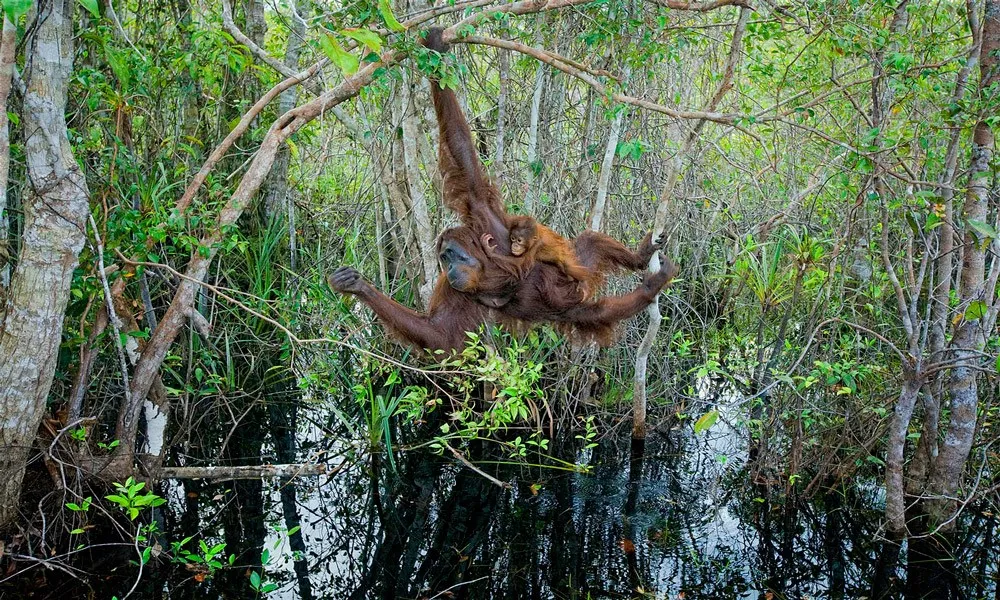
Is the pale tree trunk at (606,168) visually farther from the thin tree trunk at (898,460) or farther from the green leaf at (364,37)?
the green leaf at (364,37)

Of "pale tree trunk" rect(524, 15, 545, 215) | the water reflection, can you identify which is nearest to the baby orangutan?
"pale tree trunk" rect(524, 15, 545, 215)

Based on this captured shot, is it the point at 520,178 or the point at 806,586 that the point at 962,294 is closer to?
the point at 806,586

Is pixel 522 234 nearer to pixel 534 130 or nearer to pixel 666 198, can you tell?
pixel 666 198

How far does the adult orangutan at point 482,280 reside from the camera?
448 cm

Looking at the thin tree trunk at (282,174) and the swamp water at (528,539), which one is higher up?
the thin tree trunk at (282,174)

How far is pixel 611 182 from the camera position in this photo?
618 cm

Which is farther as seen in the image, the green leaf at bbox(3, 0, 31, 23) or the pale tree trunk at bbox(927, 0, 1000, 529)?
the pale tree trunk at bbox(927, 0, 1000, 529)

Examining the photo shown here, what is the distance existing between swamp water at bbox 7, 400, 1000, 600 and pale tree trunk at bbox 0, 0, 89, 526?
87cm

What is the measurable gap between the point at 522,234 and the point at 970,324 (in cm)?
260

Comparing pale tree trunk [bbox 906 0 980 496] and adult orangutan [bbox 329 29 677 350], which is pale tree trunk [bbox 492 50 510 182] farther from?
pale tree trunk [bbox 906 0 980 496]

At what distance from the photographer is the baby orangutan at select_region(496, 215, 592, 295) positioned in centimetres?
458

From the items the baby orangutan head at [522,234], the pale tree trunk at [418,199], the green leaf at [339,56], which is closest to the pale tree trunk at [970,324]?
the baby orangutan head at [522,234]

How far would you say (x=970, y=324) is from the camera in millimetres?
4449

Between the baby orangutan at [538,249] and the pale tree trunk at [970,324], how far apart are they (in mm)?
2118
